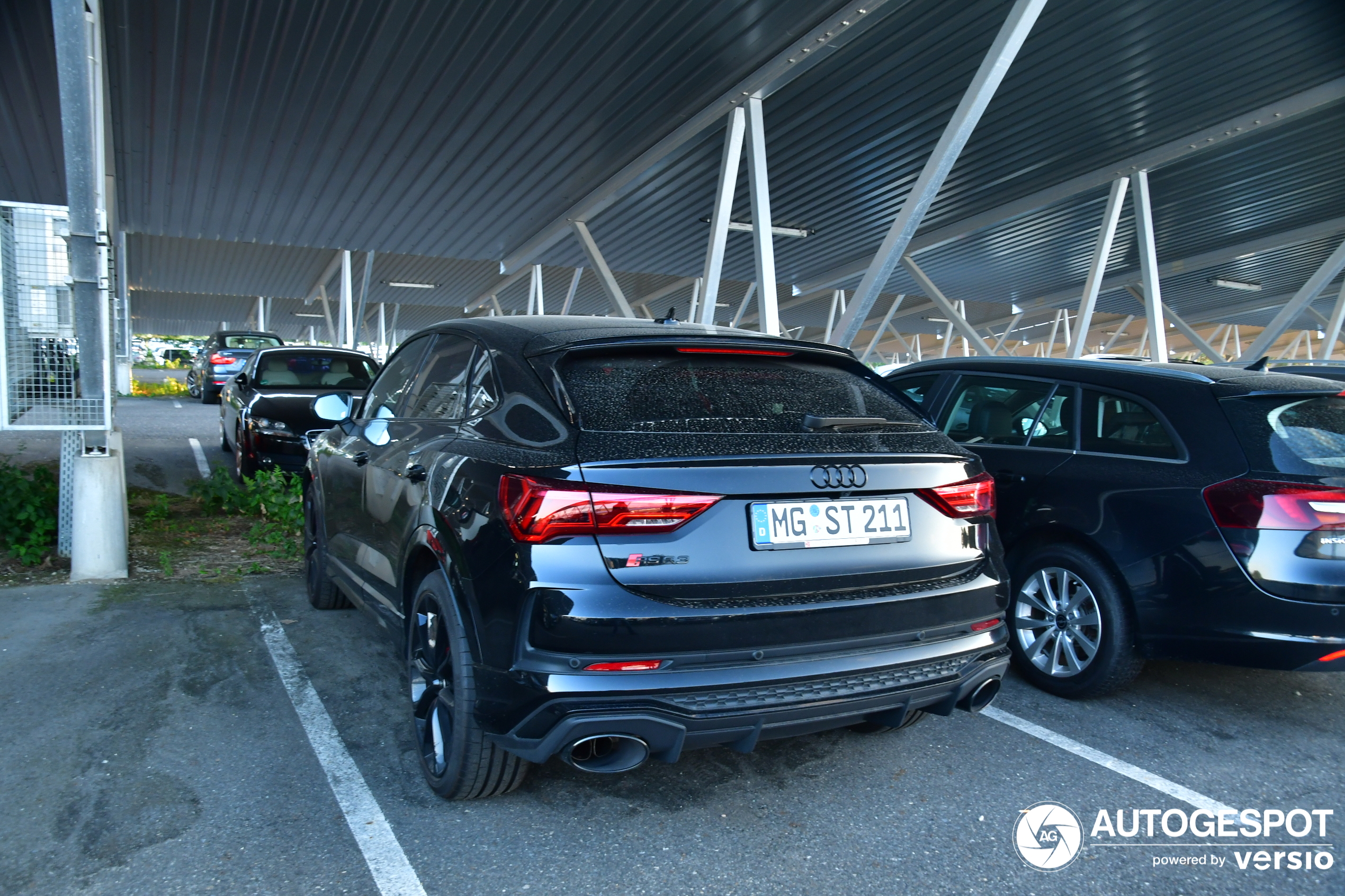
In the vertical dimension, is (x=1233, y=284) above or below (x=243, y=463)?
above

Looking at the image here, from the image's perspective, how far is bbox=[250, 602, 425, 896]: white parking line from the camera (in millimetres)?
2438

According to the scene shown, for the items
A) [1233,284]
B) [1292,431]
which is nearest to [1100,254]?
[1292,431]

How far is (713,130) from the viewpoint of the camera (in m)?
12.1

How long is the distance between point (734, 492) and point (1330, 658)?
8.63ft

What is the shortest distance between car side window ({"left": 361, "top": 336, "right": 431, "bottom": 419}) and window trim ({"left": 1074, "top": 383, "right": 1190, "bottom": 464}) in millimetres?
3083

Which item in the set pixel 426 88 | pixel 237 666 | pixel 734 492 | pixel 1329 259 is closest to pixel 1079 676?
pixel 734 492

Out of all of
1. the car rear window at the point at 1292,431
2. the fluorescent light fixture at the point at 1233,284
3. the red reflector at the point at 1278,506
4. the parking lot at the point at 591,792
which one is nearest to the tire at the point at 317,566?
the parking lot at the point at 591,792

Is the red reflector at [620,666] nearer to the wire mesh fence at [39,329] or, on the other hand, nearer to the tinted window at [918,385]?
A: the tinted window at [918,385]

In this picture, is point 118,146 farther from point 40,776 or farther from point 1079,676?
point 1079,676

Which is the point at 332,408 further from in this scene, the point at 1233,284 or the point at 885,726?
the point at 1233,284

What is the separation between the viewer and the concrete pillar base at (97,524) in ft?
17.7

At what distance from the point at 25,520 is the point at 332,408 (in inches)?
127

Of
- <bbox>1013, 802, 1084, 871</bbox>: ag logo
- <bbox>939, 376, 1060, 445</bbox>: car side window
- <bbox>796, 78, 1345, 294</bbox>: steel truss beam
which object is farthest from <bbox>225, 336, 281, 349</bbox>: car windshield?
<bbox>1013, 802, 1084, 871</bbox>: ag logo

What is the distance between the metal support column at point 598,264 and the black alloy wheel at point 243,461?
7.58 meters
